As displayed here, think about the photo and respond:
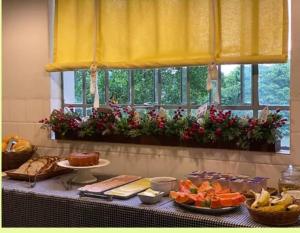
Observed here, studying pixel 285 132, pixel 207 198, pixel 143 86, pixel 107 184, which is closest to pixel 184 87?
pixel 143 86

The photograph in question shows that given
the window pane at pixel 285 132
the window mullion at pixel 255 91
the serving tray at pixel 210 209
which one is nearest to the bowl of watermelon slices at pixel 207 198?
the serving tray at pixel 210 209

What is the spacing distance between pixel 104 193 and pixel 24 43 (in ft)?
4.54

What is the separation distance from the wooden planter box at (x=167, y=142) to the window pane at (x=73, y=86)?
286 mm

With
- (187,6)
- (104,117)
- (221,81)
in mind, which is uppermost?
(187,6)

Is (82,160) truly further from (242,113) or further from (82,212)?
(242,113)

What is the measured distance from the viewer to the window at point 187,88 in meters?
2.29

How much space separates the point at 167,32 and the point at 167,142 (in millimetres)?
606

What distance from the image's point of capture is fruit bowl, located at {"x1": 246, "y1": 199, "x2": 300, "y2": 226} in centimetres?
159

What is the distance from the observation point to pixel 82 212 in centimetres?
198

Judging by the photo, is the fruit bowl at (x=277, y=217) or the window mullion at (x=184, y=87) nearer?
the fruit bowl at (x=277, y=217)

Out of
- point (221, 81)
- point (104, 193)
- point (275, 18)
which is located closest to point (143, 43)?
point (221, 81)

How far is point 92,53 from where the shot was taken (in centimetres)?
263

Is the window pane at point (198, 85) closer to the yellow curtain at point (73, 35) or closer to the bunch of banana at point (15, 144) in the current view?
the yellow curtain at point (73, 35)

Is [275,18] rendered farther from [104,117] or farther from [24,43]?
[24,43]
